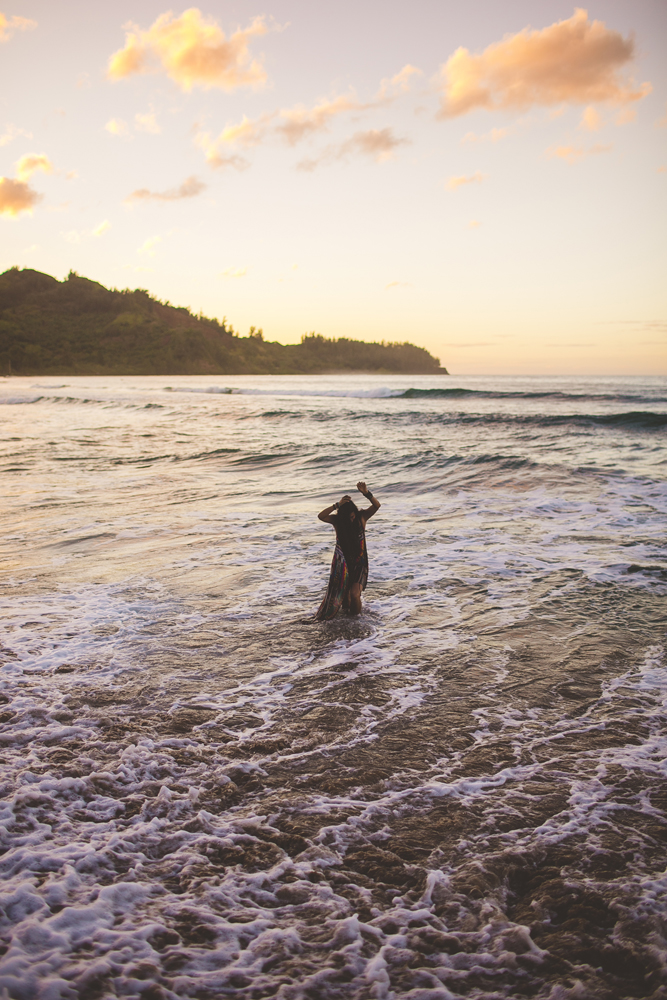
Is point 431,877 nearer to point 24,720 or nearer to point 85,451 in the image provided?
point 24,720

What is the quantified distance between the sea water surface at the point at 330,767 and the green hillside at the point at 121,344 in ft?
413

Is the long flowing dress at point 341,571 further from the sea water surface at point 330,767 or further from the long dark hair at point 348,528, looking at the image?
the sea water surface at point 330,767

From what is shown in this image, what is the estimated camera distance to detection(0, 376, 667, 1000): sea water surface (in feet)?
7.27

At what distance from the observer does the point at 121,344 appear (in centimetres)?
13888

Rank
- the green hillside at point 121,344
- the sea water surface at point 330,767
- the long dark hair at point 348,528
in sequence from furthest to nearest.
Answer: the green hillside at point 121,344, the long dark hair at point 348,528, the sea water surface at point 330,767

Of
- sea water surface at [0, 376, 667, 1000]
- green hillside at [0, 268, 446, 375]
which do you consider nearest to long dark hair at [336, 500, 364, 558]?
sea water surface at [0, 376, 667, 1000]

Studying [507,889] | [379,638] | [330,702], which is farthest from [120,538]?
[507,889]

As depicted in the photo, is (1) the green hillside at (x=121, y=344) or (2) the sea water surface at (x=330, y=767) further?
(1) the green hillside at (x=121, y=344)

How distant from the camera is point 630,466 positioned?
14391mm

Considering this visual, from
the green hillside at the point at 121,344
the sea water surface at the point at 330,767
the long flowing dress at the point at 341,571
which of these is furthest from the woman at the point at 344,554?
the green hillside at the point at 121,344

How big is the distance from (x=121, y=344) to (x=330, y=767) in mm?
150422

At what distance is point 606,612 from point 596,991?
4113 millimetres

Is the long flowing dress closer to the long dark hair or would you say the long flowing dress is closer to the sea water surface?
the long dark hair

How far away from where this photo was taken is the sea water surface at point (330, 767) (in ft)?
7.27
